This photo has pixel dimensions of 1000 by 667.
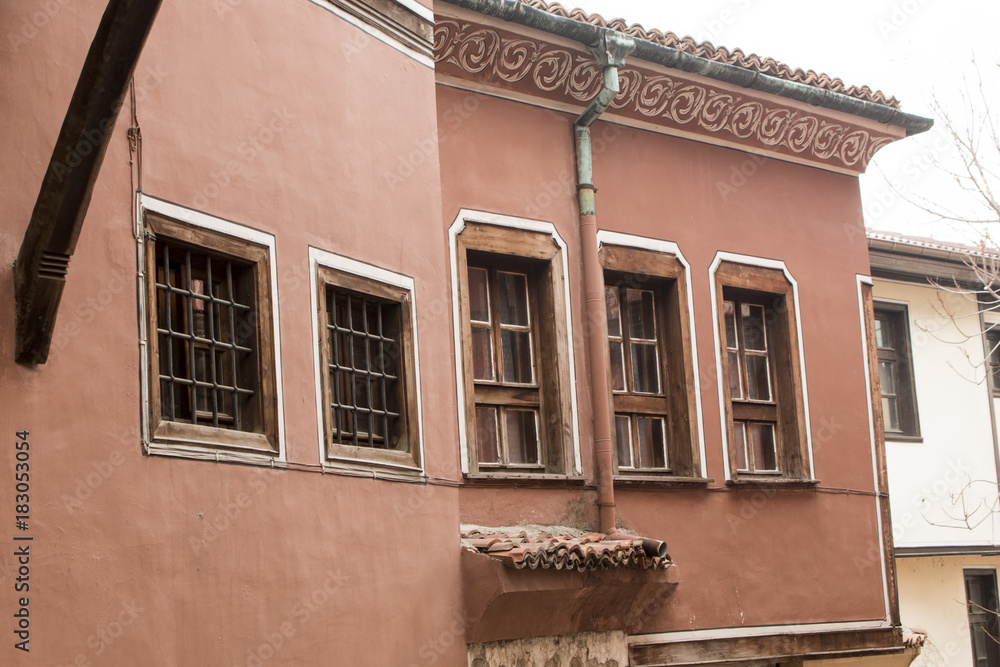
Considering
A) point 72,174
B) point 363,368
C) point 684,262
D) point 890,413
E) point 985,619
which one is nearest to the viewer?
point 72,174

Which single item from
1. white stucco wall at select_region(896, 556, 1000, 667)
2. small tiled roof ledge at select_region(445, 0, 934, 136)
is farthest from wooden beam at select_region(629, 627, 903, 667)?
small tiled roof ledge at select_region(445, 0, 934, 136)

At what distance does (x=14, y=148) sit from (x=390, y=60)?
3.22 meters

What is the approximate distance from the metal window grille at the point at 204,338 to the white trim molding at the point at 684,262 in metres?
4.05

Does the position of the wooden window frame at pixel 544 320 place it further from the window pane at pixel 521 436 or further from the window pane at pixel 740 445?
the window pane at pixel 740 445

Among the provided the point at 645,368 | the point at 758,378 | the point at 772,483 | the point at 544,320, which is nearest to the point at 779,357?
the point at 758,378

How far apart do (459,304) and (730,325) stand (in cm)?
323

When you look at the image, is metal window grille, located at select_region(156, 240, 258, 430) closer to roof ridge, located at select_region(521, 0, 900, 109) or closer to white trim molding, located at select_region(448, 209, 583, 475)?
white trim molding, located at select_region(448, 209, 583, 475)

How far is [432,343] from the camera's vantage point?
8422 mm

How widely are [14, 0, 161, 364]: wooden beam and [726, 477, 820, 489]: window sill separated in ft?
21.8

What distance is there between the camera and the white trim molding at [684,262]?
10445 millimetres

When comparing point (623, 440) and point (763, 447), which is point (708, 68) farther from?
point (763, 447)

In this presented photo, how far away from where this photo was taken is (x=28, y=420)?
5.47 metres

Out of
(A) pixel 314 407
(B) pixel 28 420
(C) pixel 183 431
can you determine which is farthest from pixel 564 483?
(B) pixel 28 420

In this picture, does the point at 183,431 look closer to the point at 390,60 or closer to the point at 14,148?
the point at 14,148
